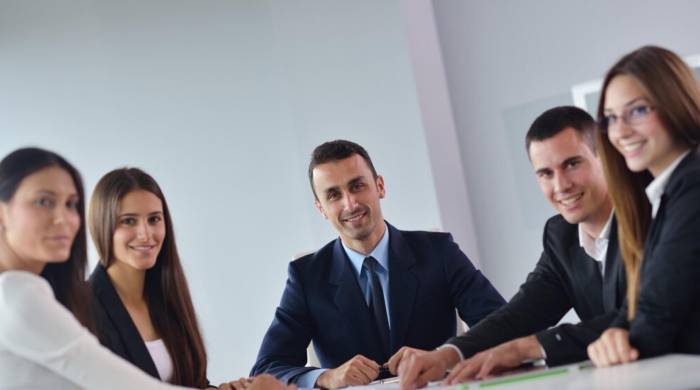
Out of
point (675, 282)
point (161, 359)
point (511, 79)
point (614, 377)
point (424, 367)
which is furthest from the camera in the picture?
point (511, 79)

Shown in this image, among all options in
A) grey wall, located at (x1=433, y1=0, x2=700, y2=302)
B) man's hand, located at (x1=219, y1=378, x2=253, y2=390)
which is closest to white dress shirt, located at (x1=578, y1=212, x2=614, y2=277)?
man's hand, located at (x1=219, y1=378, x2=253, y2=390)

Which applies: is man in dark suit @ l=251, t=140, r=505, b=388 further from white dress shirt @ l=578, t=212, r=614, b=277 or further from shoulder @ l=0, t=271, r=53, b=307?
shoulder @ l=0, t=271, r=53, b=307

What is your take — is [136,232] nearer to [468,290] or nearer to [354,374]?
[354,374]

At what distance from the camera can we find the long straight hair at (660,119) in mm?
1983

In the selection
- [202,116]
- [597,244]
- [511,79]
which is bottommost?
[597,244]

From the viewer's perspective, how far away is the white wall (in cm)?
506

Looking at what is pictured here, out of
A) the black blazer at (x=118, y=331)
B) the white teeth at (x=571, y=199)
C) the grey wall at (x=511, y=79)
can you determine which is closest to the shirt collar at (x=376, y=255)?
the black blazer at (x=118, y=331)

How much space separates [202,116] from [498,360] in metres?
3.36

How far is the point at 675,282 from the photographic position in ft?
6.09

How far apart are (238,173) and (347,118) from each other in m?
0.82

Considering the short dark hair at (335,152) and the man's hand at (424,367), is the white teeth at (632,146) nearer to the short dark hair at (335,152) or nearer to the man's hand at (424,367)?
the man's hand at (424,367)

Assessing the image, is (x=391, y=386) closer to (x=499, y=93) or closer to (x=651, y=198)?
(x=651, y=198)

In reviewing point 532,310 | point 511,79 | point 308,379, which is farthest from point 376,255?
point 511,79

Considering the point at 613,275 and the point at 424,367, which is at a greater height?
the point at 613,275
